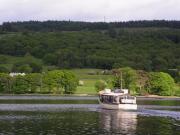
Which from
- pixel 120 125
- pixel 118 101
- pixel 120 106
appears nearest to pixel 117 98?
pixel 118 101

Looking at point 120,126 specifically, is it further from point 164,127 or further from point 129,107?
point 129,107

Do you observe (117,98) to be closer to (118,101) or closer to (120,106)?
(118,101)

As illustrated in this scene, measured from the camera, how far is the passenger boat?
149625 millimetres

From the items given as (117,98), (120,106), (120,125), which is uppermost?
(117,98)

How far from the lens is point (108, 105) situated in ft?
514

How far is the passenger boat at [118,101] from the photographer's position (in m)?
150

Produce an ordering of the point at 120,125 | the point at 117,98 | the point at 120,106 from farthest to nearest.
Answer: the point at 117,98
the point at 120,106
the point at 120,125

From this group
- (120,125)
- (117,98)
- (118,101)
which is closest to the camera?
(120,125)

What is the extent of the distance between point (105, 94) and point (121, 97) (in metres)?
8.27

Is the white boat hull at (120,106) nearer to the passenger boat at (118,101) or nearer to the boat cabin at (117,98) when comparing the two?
the passenger boat at (118,101)

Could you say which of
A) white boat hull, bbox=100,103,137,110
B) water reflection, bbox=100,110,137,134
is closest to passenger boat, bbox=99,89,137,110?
white boat hull, bbox=100,103,137,110

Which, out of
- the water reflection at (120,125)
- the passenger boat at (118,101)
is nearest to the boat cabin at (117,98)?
the passenger boat at (118,101)

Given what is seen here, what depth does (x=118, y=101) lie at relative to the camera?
153 m

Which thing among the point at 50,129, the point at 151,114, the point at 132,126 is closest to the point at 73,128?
the point at 50,129
